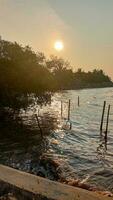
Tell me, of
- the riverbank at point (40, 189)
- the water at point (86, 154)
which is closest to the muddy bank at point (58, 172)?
the water at point (86, 154)

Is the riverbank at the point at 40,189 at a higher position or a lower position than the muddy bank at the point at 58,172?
higher

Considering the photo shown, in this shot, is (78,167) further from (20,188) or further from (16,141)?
(20,188)

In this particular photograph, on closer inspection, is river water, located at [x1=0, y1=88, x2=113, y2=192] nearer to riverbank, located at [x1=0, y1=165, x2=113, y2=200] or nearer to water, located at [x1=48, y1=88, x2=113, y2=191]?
water, located at [x1=48, y1=88, x2=113, y2=191]

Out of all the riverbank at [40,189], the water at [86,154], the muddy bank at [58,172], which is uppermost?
the riverbank at [40,189]

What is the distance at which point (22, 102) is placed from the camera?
1623 inches

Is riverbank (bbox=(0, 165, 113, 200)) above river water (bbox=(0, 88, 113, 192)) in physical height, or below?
above

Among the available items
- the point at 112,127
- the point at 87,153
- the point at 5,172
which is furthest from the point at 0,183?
the point at 112,127

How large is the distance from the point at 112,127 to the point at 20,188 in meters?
33.0

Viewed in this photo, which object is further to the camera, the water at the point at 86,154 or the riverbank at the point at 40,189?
the water at the point at 86,154

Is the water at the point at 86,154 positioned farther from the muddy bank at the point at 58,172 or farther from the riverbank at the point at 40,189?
the riverbank at the point at 40,189

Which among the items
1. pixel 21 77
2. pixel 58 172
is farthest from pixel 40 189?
pixel 21 77

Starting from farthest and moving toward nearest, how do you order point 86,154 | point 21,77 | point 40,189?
point 21,77 < point 86,154 < point 40,189

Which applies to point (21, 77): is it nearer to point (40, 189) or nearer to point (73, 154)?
point (73, 154)

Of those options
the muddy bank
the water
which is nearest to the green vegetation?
the water
